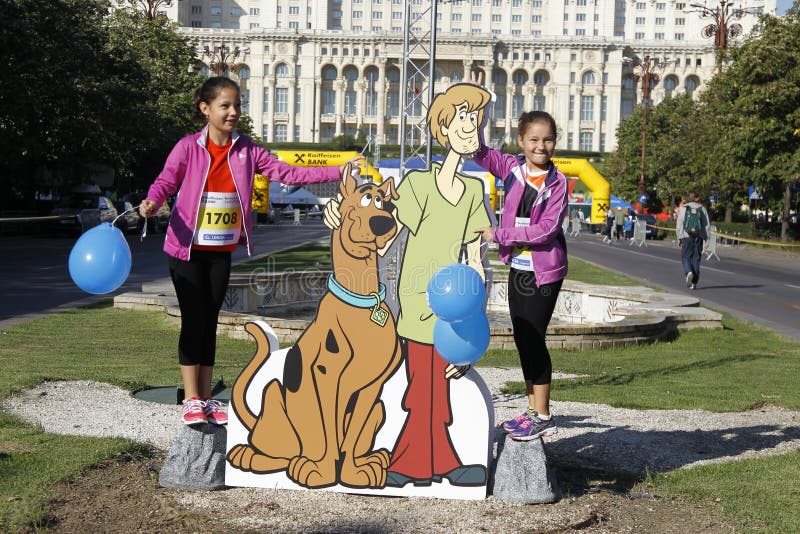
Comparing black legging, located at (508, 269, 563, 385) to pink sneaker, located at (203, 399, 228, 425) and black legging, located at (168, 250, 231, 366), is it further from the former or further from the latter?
pink sneaker, located at (203, 399, 228, 425)

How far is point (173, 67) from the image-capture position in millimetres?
51656

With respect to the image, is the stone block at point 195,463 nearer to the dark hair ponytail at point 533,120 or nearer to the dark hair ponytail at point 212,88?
the dark hair ponytail at point 212,88

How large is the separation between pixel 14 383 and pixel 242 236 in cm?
356

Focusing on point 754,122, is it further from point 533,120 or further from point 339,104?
point 339,104

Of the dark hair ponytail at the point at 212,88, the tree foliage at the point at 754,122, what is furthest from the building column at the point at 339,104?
the dark hair ponytail at the point at 212,88

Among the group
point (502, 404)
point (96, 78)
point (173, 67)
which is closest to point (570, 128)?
point (173, 67)

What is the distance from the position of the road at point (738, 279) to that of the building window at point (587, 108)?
11297cm

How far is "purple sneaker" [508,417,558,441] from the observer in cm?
543

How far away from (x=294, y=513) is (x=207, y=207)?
164cm

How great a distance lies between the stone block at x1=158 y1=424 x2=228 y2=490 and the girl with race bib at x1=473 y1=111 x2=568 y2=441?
154 cm

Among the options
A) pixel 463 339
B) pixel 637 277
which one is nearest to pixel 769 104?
pixel 637 277

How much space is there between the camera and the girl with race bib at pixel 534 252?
543 cm

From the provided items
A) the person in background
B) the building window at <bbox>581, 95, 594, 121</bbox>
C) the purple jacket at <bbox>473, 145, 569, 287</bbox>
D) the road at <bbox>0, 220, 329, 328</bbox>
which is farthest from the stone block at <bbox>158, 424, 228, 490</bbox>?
the building window at <bbox>581, 95, 594, 121</bbox>

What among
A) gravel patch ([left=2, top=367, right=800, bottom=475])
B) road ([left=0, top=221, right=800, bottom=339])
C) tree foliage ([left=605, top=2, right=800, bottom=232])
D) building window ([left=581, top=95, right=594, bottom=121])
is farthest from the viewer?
building window ([left=581, top=95, right=594, bottom=121])
